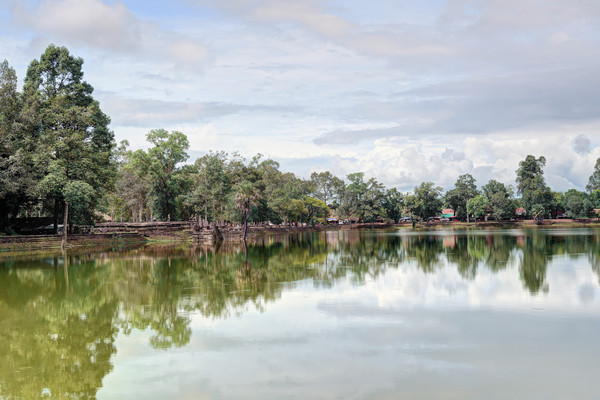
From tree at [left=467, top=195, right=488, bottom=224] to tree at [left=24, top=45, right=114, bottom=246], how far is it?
82.8 m

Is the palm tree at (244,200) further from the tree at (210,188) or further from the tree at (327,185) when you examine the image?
the tree at (327,185)

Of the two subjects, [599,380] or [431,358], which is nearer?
[599,380]

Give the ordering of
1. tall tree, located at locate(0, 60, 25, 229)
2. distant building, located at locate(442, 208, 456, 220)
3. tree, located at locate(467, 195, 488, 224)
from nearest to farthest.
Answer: tall tree, located at locate(0, 60, 25, 229), tree, located at locate(467, 195, 488, 224), distant building, located at locate(442, 208, 456, 220)

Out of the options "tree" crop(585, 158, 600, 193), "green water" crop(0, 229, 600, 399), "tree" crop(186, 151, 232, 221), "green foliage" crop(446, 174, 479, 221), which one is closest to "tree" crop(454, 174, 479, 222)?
"green foliage" crop(446, 174, 479, 221)

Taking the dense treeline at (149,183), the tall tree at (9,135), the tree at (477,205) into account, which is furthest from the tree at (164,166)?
the tree at (477,205)

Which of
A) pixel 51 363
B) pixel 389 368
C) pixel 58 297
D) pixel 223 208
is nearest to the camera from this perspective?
pixel 389 368

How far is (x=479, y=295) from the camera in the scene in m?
18.2

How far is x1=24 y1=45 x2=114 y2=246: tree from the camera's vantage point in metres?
41.5

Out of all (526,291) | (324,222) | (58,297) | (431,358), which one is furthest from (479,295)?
(324,222)

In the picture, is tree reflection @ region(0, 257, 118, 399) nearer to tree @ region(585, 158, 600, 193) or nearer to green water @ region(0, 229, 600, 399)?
green water @ region(0, 229, 600, 399)

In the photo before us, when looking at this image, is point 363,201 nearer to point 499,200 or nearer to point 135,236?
point 499,200

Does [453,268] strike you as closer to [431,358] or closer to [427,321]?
[427,321]

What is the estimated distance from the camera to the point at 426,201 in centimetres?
11375

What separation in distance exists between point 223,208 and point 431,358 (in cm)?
6873
